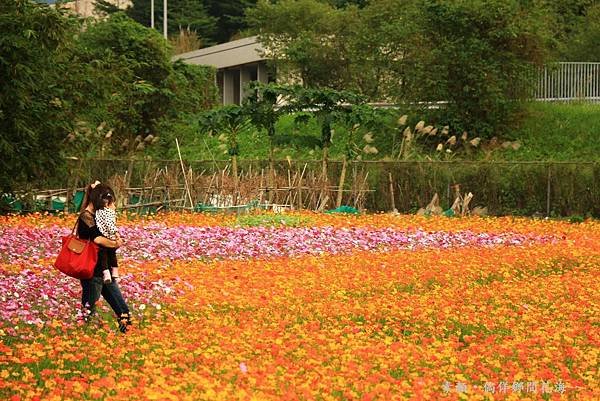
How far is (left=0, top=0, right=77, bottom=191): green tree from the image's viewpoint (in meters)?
21.2

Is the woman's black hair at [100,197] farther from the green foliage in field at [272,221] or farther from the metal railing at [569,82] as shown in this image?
the metal railing at [569,82]

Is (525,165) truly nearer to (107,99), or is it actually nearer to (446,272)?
(107,99)

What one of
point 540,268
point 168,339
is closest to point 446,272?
point 540,268

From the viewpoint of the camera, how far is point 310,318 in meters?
13.3

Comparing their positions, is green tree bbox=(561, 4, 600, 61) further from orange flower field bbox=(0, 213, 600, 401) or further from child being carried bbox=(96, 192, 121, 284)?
child being carried bbox=(96, 192, 121, 284)

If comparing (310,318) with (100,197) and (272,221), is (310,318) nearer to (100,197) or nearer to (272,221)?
(100,197)

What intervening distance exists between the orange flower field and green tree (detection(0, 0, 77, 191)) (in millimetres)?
2024

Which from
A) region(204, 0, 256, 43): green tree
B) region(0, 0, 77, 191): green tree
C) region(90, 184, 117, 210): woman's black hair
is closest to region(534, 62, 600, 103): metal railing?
region(0, 0, 77, 191): green tree

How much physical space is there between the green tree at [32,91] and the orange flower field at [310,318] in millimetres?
2024

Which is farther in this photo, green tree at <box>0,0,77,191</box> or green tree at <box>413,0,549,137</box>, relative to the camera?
green tree at <box>413,0,549,137</box>

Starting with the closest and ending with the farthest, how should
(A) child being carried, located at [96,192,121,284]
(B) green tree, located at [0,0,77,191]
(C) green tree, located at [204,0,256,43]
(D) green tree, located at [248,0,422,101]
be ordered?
(A) child being carried, located at [96,192,121,284] < (B) green tree, located at [0,0,77,191] < (D) green tree, located at [248,0,422,101] < (C) green tree, located at [204,0,256,43]

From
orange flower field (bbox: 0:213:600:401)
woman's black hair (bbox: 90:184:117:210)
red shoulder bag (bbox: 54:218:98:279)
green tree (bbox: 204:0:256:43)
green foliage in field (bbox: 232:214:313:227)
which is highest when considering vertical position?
green tree (bbox: 204:0:256:43)

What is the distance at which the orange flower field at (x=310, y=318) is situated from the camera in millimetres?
9680

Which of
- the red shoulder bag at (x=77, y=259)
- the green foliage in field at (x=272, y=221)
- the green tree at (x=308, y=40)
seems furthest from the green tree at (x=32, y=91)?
the green tree at (x=308, y=40)
